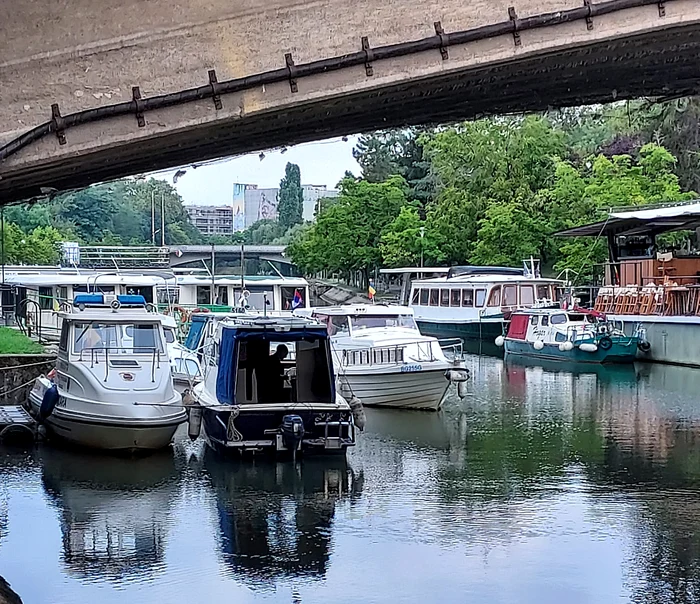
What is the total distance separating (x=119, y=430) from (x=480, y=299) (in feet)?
107

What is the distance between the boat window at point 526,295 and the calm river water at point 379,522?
25578 mm

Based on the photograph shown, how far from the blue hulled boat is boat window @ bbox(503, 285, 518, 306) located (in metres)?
5.07

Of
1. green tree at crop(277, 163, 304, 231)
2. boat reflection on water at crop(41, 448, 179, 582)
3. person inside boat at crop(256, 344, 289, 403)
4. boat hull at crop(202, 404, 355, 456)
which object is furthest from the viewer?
green tree at crop(277, 163, 304, 231)

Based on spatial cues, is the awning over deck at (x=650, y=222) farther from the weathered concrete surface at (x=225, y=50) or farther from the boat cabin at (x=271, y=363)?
the weathered concrete surface at (x=225, y=50)

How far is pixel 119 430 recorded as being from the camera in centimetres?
1723

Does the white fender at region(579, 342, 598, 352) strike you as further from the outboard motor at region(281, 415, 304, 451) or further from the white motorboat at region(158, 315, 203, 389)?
the outboard motor at region(281, 415, 304, 451)

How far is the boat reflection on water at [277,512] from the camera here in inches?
470

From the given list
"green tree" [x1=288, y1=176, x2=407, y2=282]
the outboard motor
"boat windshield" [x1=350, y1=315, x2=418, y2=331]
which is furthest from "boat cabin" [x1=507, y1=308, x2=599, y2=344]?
"green tree" [x1=288, y1=176, x2=407, y2=282]

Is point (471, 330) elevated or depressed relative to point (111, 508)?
elevated

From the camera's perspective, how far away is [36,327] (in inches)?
1172

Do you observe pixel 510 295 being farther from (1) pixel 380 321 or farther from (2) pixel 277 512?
(2) pixel 277 512

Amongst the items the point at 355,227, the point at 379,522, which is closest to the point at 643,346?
the point at 379,522

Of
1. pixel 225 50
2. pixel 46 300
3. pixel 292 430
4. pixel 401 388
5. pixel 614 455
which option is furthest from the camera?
pixel 46 300

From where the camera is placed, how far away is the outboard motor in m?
16.9
